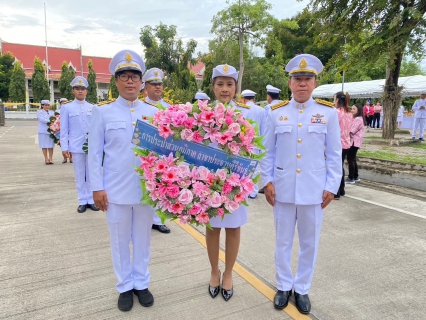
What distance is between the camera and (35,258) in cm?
345

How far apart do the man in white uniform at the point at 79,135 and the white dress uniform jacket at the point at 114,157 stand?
284cm

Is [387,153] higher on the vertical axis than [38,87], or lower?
lower

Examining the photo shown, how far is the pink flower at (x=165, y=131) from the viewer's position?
7.23 ft

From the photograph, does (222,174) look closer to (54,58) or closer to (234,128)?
(234,128)

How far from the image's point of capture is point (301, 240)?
269cm

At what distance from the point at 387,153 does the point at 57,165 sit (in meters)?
8.79

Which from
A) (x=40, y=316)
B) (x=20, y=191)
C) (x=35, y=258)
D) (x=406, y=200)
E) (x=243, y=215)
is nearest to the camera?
(x=40, y=316)

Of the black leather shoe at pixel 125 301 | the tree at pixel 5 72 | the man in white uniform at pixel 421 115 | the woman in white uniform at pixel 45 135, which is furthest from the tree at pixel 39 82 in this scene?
the black leather shoe at pixel 125 301

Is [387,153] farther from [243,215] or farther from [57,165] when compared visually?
[57,165]

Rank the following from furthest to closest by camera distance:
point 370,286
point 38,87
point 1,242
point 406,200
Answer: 1. point 38,87
2. point 406,200
3. point 1,242
4. point 370,286

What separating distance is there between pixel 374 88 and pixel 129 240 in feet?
67.2

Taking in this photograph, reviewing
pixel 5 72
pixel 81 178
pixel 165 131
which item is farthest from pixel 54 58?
pixel 165 131

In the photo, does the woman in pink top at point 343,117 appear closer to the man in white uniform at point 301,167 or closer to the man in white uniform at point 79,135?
the man in white uniform at point 301,167

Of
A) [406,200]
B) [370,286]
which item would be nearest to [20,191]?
[370,286]
